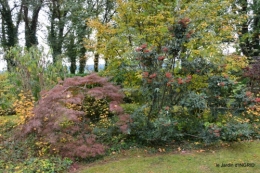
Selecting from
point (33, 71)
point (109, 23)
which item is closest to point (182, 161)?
point (109, 23)

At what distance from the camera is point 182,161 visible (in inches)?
150

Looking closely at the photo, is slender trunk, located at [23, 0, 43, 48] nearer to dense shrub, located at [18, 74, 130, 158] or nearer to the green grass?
dense shrub, located at [18, 74, 130, 158]

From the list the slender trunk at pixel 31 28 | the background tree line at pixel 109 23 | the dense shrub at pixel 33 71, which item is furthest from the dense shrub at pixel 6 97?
the slender trunk at pixel 31 28

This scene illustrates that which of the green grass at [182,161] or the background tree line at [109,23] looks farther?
the background tree line at [109,23]

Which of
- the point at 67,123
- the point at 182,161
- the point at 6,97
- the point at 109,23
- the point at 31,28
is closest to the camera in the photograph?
the point at 182,161

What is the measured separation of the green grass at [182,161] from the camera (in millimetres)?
3504

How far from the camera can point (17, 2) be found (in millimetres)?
13766

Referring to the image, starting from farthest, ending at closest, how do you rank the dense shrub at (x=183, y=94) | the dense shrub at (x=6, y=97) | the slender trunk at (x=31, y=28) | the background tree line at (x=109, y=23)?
1. the slender trunk at (x=31, y=28)
2. the dense shrub at (x=6, y=97)
3. the background tree line at (x=109, y=23)
4. the dense shrub at (x=183, y=94)

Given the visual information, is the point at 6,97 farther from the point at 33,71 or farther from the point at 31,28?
the point at 31,28

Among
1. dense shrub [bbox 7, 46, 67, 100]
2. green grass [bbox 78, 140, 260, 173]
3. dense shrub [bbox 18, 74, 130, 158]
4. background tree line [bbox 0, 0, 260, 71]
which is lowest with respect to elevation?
green grass [bbox 78, 140, 260, 173]

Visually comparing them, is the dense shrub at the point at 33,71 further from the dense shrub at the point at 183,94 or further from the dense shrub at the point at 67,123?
the dense shrub at the point at 183,94

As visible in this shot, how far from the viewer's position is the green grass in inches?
138

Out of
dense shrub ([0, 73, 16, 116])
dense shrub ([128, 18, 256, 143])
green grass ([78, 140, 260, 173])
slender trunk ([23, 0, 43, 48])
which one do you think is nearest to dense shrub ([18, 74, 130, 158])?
green grass ([78, 140, 260, 173])

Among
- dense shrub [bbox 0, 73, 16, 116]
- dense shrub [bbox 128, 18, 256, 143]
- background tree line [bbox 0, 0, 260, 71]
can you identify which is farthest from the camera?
dense shrub [bbox 0, 73, 16, 116]
